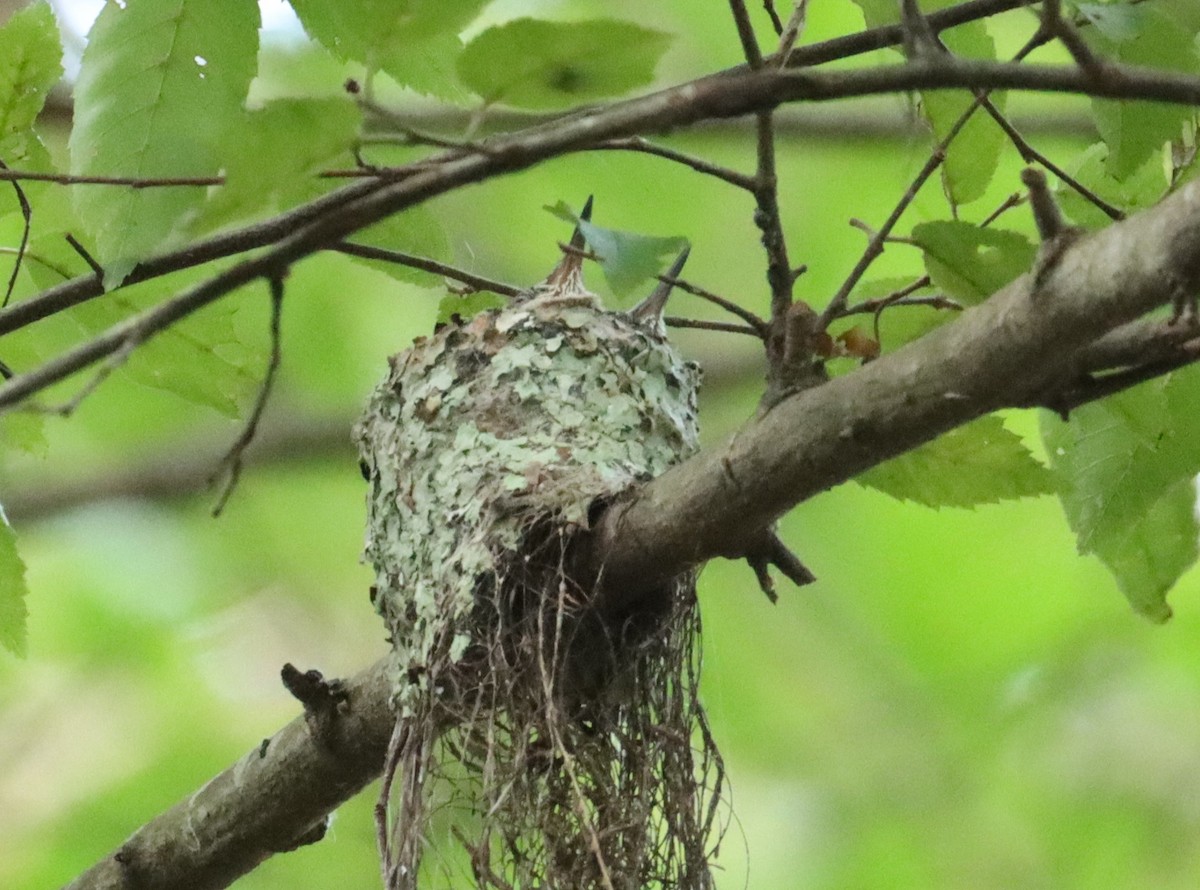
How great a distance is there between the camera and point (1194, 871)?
4086 mm

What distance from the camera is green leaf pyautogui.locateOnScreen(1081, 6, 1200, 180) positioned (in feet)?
4.08

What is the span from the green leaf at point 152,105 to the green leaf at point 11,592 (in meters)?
0.53

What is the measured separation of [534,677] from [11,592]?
2.12 feet

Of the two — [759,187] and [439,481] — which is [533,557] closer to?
[439,481]

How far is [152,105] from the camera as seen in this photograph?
124 cm

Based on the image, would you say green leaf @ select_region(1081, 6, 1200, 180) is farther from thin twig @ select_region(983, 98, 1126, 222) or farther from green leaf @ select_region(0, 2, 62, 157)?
green leaf @ select_region(0, 2, 62, 157)

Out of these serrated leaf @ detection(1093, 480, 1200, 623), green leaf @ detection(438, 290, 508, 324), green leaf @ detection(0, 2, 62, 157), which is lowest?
serrated leaf @ detection(1093, 480, 1200, 623)

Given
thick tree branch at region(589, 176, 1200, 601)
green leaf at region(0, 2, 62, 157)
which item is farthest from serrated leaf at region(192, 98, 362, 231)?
green leaf at region(0, 2, 62, 157)

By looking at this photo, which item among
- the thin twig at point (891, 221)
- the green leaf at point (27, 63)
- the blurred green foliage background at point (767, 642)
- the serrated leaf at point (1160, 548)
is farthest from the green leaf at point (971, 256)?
the blurred green foliage background at point (767, 642)

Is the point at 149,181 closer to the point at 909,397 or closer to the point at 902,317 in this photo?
the point at 909,397

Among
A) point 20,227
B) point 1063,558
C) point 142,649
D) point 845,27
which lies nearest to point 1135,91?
point 20,227

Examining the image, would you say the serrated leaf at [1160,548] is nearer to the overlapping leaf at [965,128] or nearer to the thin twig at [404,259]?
the overlapping leaf at [965,128]

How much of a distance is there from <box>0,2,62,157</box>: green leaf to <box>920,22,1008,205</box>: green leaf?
92 centimetres

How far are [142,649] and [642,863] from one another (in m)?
3.28
